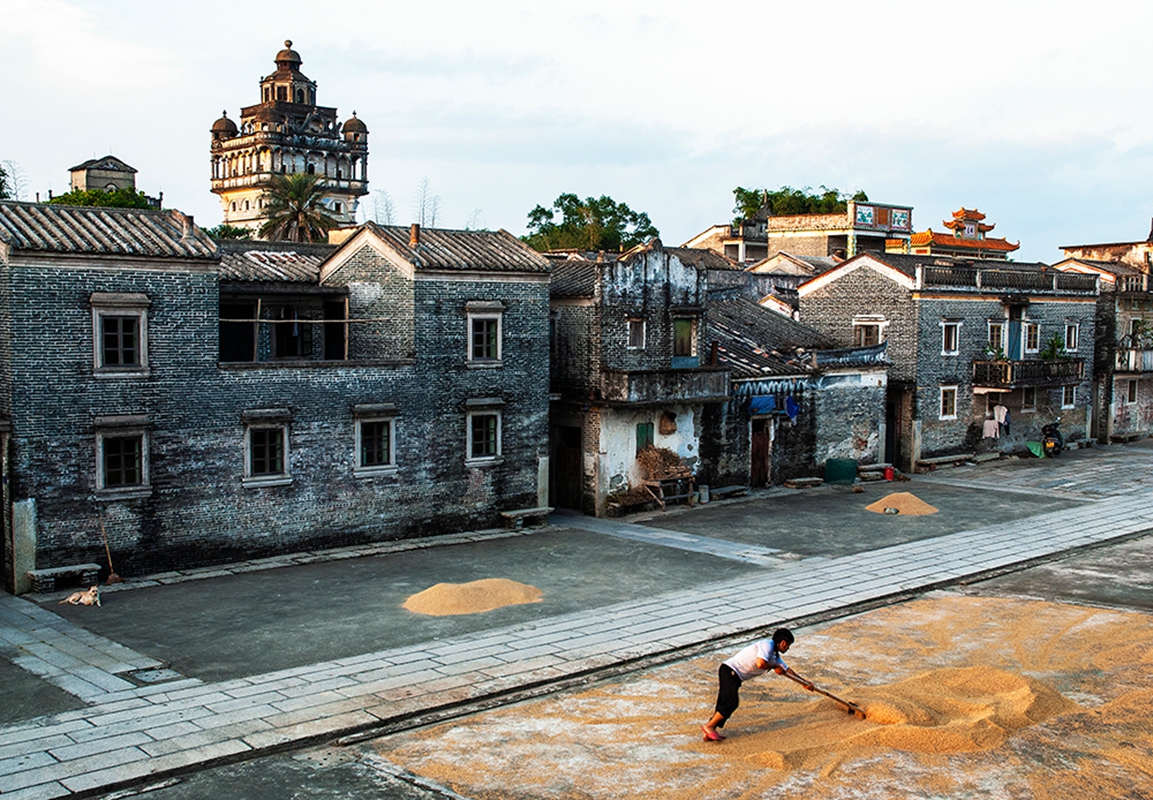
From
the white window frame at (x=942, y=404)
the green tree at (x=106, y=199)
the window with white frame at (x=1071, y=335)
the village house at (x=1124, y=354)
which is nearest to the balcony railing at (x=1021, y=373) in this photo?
the white window frame at (x=942, y=404)

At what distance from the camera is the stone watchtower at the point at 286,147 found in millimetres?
79188

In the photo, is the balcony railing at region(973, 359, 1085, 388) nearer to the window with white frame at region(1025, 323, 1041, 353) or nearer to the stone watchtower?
the window with white frame at region(1025, 323, 1041, 353)

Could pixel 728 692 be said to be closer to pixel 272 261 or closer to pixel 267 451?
pixel 267 451

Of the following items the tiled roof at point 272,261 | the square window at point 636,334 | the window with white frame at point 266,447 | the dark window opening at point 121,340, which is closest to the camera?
the dark window opening at point 121,340

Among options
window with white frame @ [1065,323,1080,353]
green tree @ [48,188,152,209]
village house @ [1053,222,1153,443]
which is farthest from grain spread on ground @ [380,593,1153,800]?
green tree @ [48,188,152,209]

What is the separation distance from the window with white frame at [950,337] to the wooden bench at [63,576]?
2647cm

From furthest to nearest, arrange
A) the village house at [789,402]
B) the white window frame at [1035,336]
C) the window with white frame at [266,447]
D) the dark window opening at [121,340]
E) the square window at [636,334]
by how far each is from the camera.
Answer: the white window frame at [1035,336] < the village house at [789,402] < the square window at [636,334] < the window with white frame at [266,447] < the dark window opening at [121,340]

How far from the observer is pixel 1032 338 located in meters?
39.1

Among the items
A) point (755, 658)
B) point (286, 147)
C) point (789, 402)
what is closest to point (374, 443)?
point (755, 658)

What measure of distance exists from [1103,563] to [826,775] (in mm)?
13983

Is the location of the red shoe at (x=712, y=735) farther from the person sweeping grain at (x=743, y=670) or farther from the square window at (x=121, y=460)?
the square window at (x=121, y=460)

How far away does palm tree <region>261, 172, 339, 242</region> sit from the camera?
46.6m

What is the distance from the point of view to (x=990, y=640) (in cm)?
1716

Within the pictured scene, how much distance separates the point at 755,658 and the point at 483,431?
44.0 feet
